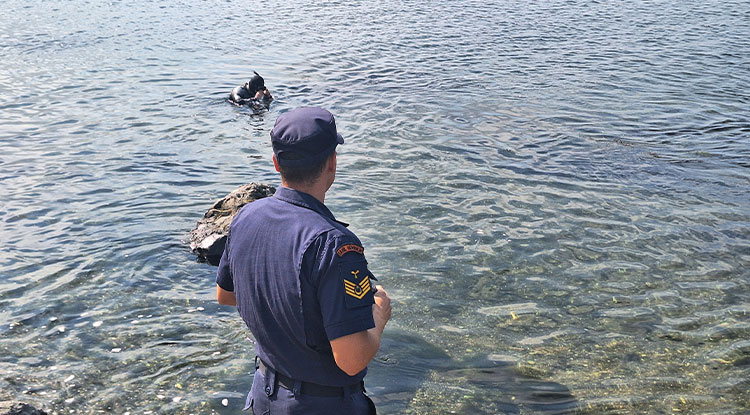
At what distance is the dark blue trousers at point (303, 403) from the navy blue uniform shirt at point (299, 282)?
10 centimetres

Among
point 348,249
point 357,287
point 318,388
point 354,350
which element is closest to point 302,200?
point 348,249

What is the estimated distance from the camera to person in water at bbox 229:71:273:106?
19.5 metres

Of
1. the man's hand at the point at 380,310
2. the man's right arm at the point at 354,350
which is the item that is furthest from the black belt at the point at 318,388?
the man's hand at the point at 380,310

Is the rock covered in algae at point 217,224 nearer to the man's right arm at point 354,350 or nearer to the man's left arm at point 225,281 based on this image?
the man's left arm at point 225,281

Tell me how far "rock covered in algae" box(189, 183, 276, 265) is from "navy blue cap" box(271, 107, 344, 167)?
6.42m

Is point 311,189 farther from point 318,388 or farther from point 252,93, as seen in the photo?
point 252,93

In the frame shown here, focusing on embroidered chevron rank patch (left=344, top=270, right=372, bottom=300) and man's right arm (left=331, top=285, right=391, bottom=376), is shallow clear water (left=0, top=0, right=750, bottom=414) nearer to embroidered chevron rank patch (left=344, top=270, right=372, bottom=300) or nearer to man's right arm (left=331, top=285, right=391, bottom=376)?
man's right arm (left=331, top=285, right=391, bottom=376)

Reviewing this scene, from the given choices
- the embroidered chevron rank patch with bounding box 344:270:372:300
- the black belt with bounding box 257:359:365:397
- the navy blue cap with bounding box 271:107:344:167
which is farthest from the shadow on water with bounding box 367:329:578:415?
the navy blue cap with bounding box 271:107:344:167

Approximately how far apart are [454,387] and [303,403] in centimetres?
358

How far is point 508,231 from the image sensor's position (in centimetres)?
1099

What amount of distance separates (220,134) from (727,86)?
1416 cm

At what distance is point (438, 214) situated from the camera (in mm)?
11766

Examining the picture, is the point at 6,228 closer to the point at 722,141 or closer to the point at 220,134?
the point at 220,134

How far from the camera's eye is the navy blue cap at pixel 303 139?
12.1 feet
